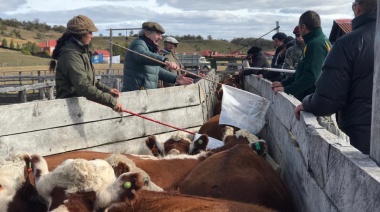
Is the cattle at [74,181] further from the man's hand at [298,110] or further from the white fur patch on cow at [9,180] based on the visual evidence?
the man's hand at [298,110]

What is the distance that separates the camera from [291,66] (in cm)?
859

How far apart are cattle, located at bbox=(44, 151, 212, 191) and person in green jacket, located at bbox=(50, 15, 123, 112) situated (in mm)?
676

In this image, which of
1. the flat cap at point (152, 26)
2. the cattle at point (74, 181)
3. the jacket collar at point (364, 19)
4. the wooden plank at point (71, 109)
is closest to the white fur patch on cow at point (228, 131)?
the wooden plank at point (71, 109)

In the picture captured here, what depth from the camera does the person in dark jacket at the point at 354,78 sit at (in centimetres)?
377

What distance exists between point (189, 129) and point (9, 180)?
13.4 ft

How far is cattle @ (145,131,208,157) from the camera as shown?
253 inches

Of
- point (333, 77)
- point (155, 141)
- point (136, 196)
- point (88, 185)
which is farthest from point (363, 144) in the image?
point (155, 141)

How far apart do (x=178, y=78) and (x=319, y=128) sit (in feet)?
14.7

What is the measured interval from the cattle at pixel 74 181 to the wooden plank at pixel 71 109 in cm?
207

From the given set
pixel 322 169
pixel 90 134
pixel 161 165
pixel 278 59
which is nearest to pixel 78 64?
pixel 90 134

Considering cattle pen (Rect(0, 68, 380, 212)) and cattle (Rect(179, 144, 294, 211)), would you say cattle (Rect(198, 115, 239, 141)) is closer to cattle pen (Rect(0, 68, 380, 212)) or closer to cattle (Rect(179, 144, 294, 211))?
→ cattle pen (Rect(0, 68, 380, 212))

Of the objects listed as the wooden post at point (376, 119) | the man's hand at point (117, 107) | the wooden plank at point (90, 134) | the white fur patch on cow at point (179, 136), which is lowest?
the white fur patch on cow at point (179, 136)

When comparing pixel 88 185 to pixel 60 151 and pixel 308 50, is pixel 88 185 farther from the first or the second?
pixel 308 50

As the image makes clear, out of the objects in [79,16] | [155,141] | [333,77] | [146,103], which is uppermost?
[79,16]
